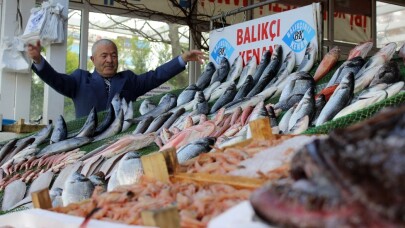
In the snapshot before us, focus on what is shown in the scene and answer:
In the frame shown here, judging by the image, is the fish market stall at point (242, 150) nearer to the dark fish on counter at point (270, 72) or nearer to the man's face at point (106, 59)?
the dark fish on counter at point (270, 72)

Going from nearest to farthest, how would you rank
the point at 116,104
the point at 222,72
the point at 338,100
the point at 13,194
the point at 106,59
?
1. the point at 338,100
2. the point at 13,194
3. the point at 116,104
4. the point at 222,72
5. the point at 106,59

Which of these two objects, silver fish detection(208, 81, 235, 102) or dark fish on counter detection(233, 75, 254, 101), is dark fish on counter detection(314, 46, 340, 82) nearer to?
dark fish on counter detection(233, 75, 254, 101)

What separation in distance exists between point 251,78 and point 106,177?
1.95m

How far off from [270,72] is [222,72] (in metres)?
0.86

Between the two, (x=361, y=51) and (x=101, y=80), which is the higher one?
(x=361, y=51)

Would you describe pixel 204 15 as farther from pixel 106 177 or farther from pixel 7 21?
pixel 106 177

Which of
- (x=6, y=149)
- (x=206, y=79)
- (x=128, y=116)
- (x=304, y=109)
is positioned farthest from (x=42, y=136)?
(x=304, y=109)

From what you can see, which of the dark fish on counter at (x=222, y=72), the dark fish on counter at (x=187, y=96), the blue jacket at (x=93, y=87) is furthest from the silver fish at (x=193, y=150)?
the blue jacket at (x=93, y=87)

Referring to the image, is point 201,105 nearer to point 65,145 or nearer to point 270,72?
point 270,72

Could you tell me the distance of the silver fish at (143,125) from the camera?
16.3 feet

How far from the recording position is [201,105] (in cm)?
501

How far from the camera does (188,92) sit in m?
5.61

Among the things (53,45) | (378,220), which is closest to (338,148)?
(378,220)

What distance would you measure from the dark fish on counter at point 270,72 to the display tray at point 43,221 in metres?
3.03
